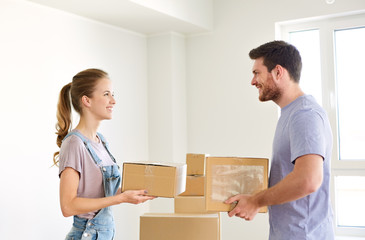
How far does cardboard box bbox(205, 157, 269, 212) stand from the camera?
1573 millimetres

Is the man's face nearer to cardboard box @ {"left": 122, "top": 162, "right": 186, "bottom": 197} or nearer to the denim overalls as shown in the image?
cardboard box @ {"left": 122, "top": 162, "right": 186, "bottom": 197}

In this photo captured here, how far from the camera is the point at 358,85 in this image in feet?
11.0

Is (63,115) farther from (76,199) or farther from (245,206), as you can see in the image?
(245,206)

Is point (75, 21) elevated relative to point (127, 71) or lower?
elevated

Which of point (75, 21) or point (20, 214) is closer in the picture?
point (20, 214)

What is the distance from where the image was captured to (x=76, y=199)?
154cm

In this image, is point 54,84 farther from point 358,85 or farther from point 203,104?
point 358,85

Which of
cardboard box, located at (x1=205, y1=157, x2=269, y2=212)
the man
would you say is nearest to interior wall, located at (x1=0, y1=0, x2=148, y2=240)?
cardboard box, located at (x1=205, y1=157, x2=269, y2=212)

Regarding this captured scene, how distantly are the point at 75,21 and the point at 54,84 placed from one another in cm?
57

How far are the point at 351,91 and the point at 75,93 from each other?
2.50m

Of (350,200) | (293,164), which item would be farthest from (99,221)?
(350,200)

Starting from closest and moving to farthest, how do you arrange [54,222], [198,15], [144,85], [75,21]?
1. [54,222]
2. [75,21]
3. [198,15]
4. [144,85]

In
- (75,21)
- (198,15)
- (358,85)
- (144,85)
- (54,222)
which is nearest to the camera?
(54,222)

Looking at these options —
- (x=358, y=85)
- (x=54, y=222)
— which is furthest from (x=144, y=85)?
(x=358, y=85)
